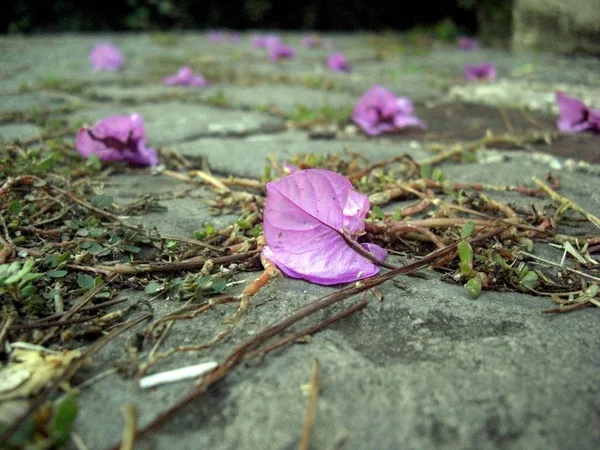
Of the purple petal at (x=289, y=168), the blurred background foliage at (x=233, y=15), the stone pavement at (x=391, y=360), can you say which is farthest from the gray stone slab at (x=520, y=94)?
the blurred background foliage at (x=233, y=15)

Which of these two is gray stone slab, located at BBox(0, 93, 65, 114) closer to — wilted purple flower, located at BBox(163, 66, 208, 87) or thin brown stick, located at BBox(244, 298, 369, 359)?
wilted purple flower, located at BBox(163, 66, 208, 87)

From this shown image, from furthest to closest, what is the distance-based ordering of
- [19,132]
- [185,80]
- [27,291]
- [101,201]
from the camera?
[185,80]
[19,132]
[101,201]
[27,291]

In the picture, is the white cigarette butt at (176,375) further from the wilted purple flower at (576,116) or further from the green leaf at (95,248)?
the wilted purple flower at (576,116)

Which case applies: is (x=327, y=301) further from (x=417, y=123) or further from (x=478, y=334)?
(x=417, y=123)

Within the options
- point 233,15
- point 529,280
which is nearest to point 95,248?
point 529,280

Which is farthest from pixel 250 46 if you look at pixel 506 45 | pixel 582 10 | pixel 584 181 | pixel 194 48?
pixel 584 181

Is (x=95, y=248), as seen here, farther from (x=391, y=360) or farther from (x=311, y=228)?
(x=391, y=360)
